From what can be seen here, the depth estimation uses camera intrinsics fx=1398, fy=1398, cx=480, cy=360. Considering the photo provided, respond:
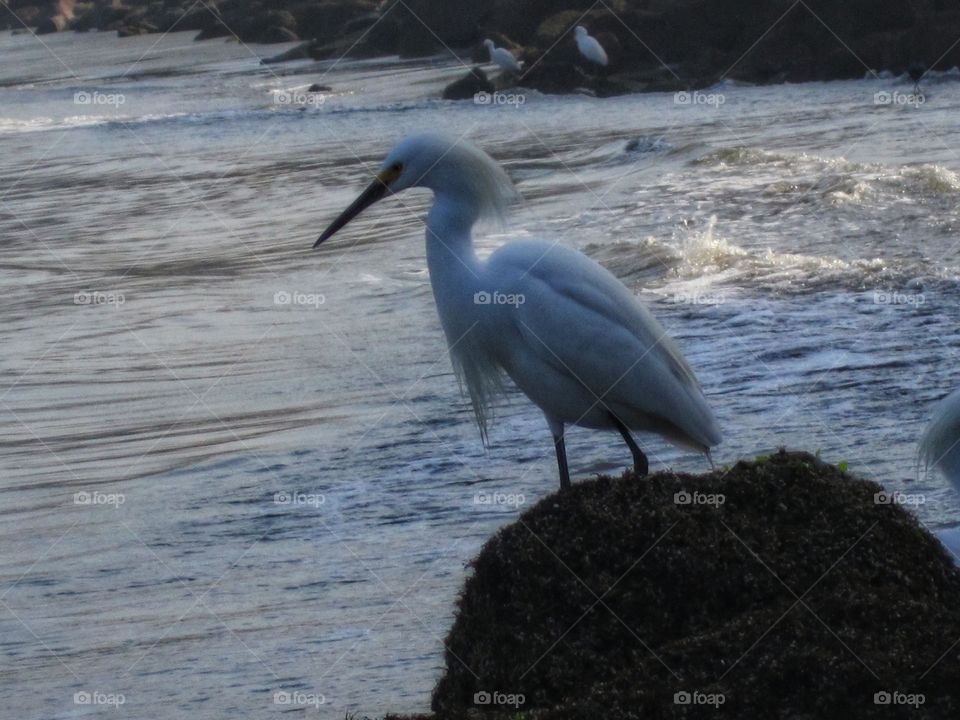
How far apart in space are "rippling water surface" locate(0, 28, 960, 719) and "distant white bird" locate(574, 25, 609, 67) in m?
7.35

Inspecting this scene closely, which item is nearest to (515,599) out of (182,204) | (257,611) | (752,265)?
(257,611)

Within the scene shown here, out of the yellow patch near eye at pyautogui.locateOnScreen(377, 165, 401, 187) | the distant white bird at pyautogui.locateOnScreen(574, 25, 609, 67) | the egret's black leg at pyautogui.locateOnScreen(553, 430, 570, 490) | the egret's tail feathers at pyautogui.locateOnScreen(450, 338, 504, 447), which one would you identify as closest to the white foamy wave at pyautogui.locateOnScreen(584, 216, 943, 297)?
the egret's tail feathers at pyautogui.locateOnScreen(450, 338, 504, 447)

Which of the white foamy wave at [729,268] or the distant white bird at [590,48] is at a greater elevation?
the white foamy wave at [729,268]

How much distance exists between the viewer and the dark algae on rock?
3.85 m

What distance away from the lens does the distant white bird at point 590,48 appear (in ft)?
95.5

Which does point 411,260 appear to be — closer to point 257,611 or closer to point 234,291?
point 234,291

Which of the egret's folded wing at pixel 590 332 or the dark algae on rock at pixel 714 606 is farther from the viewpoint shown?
the egret's folded wing at pixel 590 332

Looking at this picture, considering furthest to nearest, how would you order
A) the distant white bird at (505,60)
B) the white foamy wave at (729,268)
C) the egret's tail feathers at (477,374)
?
1. the distant white bird at (505,60)
2. the white foamy wave at (729,268)
3. the egret's tail feathers at (477,374)

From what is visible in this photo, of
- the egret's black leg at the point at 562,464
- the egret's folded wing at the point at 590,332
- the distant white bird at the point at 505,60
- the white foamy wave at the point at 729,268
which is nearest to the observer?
the egret's black leg at the point at 562,464

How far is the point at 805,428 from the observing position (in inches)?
314

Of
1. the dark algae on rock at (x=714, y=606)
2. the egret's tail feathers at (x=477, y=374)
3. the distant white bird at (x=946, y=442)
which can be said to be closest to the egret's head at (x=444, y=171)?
the egret's tail feathers at (x=477, y=374)

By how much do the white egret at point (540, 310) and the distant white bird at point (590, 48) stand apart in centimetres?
2405

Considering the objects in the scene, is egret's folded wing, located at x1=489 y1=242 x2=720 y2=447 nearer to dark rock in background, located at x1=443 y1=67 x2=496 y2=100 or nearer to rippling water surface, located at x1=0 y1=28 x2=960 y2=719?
rippling water surface, located at x1=0 y1=28 x2=960 y2=719

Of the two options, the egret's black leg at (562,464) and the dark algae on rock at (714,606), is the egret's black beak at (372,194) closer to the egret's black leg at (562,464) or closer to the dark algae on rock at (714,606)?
the egret's black leg at (562,464)
